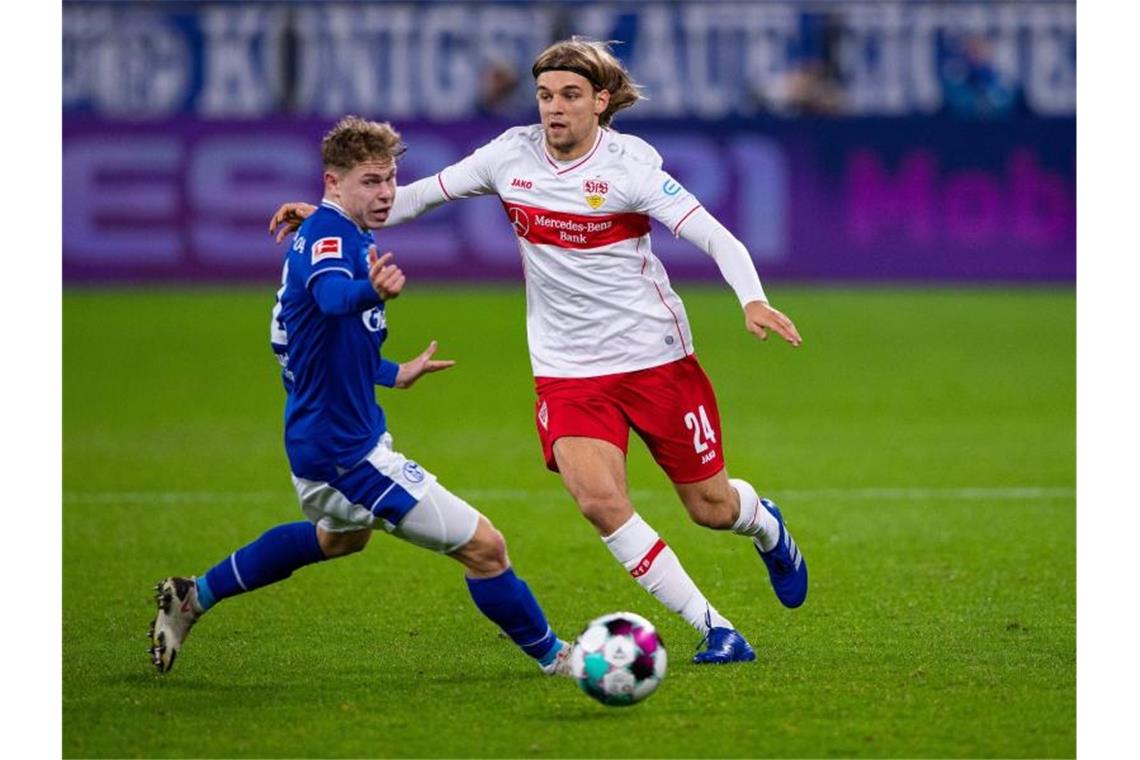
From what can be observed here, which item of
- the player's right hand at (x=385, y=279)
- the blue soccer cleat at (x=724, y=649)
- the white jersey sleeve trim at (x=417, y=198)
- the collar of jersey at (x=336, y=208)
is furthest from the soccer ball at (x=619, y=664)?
the white jersey sleeve trim at (x=417, y=198)

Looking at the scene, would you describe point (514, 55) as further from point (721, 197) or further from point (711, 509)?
point (711, 509)

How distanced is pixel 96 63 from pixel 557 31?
521 cm

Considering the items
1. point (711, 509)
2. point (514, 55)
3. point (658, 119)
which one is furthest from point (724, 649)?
point (514, 55)

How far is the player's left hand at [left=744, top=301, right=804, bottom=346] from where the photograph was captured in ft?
19.4

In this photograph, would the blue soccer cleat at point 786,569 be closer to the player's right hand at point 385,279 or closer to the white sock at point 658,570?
the white sock at point 658,570

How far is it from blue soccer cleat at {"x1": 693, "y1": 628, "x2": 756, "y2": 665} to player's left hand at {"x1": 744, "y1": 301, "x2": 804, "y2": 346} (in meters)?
1.11

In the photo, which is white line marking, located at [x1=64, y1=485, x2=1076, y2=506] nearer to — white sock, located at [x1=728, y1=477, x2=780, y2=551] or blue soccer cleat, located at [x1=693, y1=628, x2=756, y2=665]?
white sock, located at [x1=728, y1=477, x2=780, y2=551]

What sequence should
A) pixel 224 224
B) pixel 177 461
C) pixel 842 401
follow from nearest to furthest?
pixel 177 461
pixel 842 401
pixel 224 224

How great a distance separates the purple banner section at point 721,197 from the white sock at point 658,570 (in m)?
13.9

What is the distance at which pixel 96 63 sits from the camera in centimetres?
2061

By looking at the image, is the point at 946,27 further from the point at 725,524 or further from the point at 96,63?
the point at 725,524

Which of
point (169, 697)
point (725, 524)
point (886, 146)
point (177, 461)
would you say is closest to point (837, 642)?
point (725, 524)

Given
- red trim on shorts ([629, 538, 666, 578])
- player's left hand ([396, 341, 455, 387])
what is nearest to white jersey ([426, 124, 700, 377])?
player's left hand ([396, 341, 455, 387])

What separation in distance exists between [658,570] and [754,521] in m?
0.62
